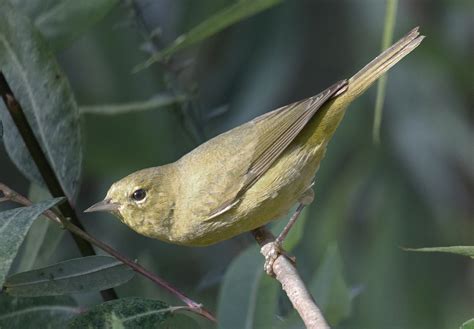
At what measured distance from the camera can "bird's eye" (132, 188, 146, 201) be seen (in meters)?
3.23

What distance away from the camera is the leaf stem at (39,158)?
2.55 meters

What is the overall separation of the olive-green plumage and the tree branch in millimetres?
87

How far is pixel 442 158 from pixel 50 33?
2.66 m

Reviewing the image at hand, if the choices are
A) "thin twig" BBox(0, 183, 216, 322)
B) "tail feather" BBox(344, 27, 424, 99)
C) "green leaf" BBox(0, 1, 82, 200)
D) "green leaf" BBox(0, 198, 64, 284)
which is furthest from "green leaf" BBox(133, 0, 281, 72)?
"green leaf" BBox(0, 198, 64, 284)

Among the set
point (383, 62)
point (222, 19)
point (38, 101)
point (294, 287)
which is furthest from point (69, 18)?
point (294, 287)

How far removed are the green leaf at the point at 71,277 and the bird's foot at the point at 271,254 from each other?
566mm

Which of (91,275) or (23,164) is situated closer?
(91,275)

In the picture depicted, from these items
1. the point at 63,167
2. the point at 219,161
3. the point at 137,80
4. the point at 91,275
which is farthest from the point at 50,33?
the point at 137,80

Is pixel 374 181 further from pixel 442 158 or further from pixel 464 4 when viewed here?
pixel 464 4

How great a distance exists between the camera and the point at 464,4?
4.80 m

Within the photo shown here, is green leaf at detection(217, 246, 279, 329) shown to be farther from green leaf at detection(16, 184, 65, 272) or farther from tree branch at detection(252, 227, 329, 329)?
green leaf at detection(16, 184, 65, 272)

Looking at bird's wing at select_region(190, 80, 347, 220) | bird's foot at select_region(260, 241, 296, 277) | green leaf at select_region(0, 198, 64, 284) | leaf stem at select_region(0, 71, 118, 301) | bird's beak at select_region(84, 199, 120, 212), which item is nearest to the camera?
green leaf at select_region(0, 198, 64, 284)

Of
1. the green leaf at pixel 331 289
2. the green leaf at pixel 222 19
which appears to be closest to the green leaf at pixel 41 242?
the green leaf at pixel 222 19

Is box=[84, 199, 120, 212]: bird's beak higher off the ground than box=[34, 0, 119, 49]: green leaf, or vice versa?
box=[34, 0, 119, 49]: green leaf
